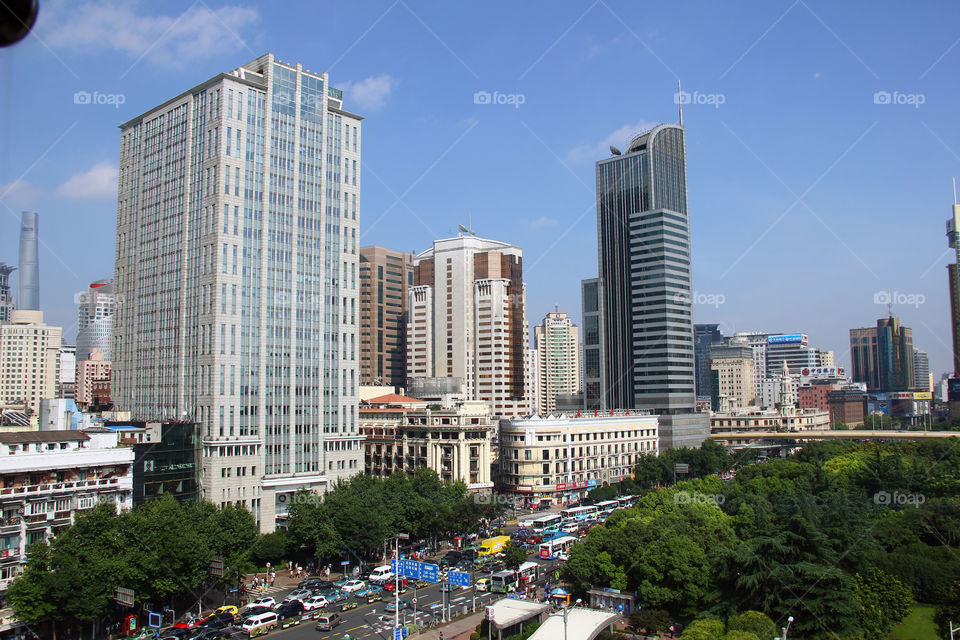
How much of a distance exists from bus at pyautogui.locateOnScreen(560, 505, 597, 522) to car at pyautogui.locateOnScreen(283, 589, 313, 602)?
33.7 meters

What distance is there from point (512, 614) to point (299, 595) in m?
17.0

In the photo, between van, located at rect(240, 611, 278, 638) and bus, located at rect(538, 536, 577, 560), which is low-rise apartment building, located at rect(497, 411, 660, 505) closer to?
bus, located at rect(538, 536, 577, 560)

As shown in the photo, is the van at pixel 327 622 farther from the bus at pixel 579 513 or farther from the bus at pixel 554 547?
the bus at pixel 579 513

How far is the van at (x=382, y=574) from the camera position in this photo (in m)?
55.2

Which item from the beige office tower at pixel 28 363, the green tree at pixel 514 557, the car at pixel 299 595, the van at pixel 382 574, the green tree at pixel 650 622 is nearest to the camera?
the green tree at pixel 650 622

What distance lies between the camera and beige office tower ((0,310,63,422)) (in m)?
161

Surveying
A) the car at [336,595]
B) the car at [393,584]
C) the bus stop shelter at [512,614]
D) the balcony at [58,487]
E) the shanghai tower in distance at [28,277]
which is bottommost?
the car at [393,584]

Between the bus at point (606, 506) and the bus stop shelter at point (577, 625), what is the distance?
43867 millimetres

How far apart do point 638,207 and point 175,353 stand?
9106cm

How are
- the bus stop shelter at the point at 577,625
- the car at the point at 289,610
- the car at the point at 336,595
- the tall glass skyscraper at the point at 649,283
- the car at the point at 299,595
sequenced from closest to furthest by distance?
the bus stop shelter at the point at 577,625, the car at the point at 289,610, the car at the point at 299,595, the car at the point at 336,595, the tall glass skyscraper at the point at 649,283

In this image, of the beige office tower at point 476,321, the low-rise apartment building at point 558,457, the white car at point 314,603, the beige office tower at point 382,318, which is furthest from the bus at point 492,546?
the beige office tower at point 382,318

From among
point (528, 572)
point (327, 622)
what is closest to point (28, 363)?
point (327, 622)

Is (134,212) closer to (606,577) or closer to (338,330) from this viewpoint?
(338,330)

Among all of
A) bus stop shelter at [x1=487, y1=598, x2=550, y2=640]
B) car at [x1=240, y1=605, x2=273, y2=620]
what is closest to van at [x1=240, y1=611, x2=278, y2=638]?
car at [x1=240, y1=605, x2=273, y2=620]
